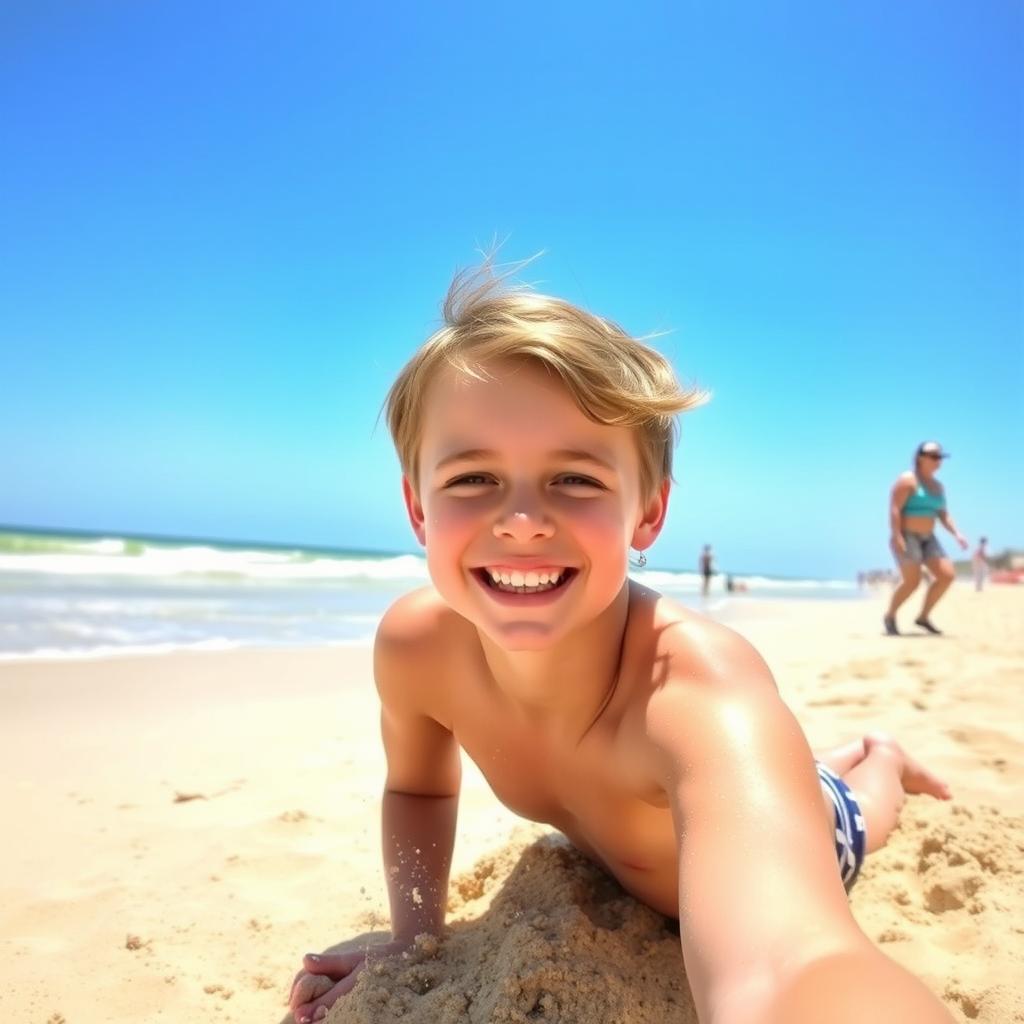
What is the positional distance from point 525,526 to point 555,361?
0.34m

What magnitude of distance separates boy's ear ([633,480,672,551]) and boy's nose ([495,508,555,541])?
14.0 inches

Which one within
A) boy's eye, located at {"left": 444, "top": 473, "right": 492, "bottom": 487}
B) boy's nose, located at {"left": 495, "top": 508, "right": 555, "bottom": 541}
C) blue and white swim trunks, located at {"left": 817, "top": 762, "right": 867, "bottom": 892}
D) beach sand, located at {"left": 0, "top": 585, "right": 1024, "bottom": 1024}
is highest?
boy's eye, located at {"left": 444, "top": 473, "right": 492, "bottom": 487}

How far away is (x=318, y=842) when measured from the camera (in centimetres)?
280

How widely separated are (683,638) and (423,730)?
0.85 metres

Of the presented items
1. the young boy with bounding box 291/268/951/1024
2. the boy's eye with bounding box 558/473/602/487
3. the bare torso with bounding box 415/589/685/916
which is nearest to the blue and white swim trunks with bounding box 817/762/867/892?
the young boy with bounding box 291/268/951/1024

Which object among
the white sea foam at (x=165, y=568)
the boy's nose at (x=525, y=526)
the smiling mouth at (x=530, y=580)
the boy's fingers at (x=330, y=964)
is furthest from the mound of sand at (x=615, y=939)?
the white sea foam at (x=165, y=568)

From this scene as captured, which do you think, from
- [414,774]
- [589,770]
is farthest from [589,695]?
[414,774]

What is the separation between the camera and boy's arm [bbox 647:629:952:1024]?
0.95 metres

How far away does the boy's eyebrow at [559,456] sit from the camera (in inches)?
62.4

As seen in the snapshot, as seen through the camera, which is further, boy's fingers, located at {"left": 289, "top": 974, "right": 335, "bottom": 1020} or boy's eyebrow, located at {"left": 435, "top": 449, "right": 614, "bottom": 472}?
boy's fingers, located at {"left": 289, "top": 974, "right": 335, "bottom": 1020}

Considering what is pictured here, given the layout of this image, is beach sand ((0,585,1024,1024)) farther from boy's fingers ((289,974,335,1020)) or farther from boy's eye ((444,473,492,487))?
boy's eye ((444,473,492,487))

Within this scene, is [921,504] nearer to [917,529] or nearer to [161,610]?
[917,529]

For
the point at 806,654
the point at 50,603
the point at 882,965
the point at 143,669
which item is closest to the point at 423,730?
the point at 882,965

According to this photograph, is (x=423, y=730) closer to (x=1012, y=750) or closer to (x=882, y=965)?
(x=882, y=965)
